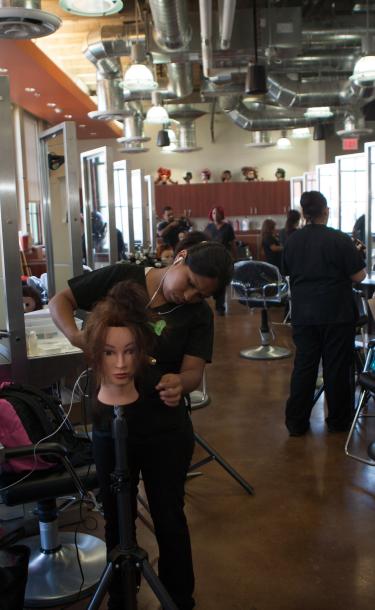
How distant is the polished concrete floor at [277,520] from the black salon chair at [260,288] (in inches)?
61.1

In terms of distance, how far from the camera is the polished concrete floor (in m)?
2.21

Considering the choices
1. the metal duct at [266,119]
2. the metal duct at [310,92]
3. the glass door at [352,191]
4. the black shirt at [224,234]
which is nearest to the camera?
the black shirt at [224,234]

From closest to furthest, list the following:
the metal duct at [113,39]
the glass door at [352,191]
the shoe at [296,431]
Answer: the shoe at [296,431], the metal duct at [113,39], the glass door at [352,191]

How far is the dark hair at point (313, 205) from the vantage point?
359 cm

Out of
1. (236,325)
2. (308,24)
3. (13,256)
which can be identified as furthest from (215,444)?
(308,24)


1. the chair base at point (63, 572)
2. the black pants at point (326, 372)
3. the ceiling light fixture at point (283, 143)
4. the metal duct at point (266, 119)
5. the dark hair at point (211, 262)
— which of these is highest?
the metal duct at point (266, 119)

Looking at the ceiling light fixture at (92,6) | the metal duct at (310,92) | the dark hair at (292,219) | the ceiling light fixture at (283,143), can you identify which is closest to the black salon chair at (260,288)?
the dark hair at (292,219)

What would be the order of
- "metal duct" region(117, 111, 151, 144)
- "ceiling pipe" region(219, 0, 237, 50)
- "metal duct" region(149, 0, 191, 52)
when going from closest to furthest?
1. "ceiling pipe" region(219, 0, 237, 50)
2. "metal duct" region(149, 0, 191, 52)
3. "metal duct" region(117, 111, 151, 144)

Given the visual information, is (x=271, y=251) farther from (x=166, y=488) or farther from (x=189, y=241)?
(x=166, y=488)

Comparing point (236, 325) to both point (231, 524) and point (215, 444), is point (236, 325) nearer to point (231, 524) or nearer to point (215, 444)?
point (215, 444)

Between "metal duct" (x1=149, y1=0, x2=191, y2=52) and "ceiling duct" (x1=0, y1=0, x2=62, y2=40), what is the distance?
7.94 feet

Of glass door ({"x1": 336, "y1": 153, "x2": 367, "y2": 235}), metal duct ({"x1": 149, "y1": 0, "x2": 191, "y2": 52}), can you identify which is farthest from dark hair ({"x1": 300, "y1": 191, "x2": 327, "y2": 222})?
glass door ({"x1": 336, "y1": 153, "x2": 367, "y2": 235})

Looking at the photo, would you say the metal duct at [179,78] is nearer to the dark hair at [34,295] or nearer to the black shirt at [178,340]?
the dark hair at [34,295]

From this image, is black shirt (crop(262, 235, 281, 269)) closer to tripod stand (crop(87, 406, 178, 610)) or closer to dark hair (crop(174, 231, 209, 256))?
dark hair (crop(174, 231, 209, 256))
